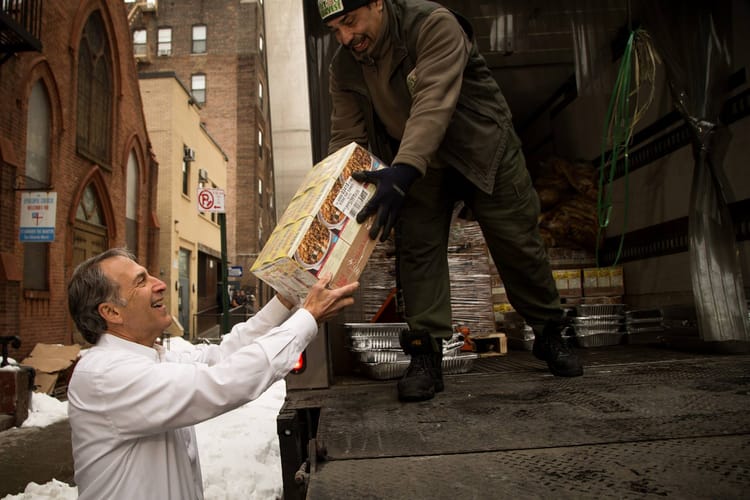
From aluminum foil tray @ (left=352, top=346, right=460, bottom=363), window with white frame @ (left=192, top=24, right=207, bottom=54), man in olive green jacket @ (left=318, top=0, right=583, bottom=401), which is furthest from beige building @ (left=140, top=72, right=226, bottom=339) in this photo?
man in olive green jacket @ (left=318, top=0, right=583, bottom=401)

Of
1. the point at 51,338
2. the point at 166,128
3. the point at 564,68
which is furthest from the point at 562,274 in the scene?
the point at 166,128

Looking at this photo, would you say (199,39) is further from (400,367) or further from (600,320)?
(400,367)

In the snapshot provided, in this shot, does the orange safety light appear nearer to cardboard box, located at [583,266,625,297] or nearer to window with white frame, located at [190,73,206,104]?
cardboard box, located at [583,266,625,297]

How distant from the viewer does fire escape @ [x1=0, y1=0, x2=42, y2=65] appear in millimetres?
9672

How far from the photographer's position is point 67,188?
13.4 metres

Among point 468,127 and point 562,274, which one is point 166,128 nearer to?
point 562,274

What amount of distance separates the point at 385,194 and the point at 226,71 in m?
39.1

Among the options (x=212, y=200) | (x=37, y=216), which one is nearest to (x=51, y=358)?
(x=37, y=216)

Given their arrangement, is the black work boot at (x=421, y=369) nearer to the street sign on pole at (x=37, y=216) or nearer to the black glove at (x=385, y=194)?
the black glove at (x=385, y=194)

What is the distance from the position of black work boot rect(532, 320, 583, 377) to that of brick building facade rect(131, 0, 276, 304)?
35.6m

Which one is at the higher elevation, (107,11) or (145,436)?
(107,11)

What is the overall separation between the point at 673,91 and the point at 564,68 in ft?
9.29

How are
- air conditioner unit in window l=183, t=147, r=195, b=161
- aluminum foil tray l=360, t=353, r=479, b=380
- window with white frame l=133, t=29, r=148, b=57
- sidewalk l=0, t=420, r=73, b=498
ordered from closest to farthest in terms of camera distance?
aluminum foil tray l=360, t=353, r=479, b=380 < sidewalk l=0, t=420, r=73, b=498 < air conditioner unit in window l=183, t=147, r=195, b=161 < window with white frame l=133, t=29, r=148, b=57

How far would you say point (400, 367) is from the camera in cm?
321
